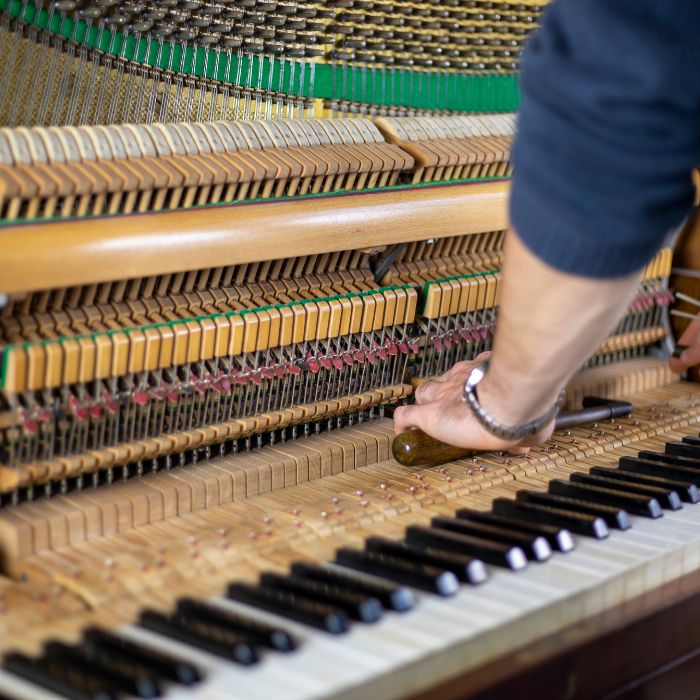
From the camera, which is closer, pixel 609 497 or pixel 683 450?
pixel 609 497

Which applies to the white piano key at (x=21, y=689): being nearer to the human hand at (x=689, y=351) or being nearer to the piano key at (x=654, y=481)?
the piano key at (x=654, y=481)

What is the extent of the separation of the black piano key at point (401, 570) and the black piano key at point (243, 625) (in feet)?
1.26

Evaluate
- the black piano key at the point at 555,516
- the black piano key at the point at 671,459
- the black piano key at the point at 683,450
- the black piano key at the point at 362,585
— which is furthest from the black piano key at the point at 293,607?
the black piano key at the point at 683,450

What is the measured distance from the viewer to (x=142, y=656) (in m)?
2.02

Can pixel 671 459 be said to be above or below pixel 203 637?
below

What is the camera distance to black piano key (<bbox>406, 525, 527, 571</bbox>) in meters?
2.57

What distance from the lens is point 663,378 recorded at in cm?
452

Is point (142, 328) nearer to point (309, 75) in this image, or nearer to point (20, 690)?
point (20, 690)

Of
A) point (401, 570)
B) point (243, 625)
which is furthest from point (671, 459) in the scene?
point (243, 625)

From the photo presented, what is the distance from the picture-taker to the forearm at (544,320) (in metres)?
2.01

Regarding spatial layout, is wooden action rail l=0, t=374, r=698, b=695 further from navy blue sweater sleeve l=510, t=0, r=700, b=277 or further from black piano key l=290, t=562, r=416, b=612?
navy blue sweater sleeve l=510, t=0, r=700, b=277

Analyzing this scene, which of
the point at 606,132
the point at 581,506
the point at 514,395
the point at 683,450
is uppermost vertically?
the point at 606,132

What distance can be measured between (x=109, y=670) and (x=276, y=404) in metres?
1.30

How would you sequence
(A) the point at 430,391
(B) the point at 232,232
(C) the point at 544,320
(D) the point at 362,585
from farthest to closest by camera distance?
(A) the point at 430,391 < (B) the point at 232,232 < (D) the point at 362,585 < (C) the point at 544,320
